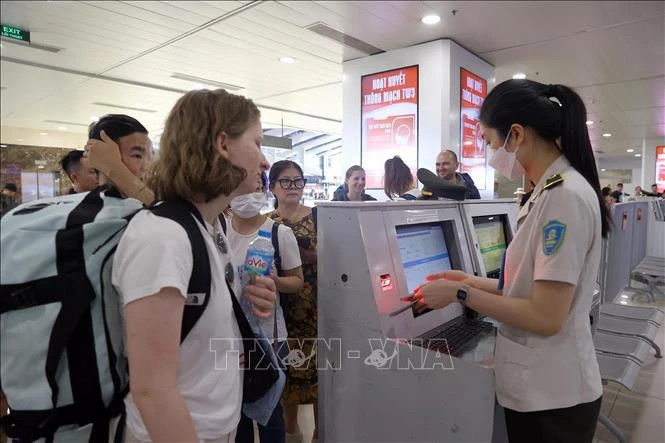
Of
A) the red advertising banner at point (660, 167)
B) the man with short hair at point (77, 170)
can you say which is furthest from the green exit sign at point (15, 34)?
the red advertising banner at point (660, 167)

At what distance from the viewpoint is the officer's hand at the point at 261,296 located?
1.23 metres

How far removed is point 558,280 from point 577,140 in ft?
1.40

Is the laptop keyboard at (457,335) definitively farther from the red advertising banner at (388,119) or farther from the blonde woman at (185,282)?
the red advertising banner at (388,119)

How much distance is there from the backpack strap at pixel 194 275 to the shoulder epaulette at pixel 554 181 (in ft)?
2.96

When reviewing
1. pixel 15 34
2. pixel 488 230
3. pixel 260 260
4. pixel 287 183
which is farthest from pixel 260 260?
pixel 15 34

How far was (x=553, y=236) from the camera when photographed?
1113 millimetres

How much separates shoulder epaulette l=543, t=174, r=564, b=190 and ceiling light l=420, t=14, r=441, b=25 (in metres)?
3.84

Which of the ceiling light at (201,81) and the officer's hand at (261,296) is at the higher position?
the ceiling light at (201,81)

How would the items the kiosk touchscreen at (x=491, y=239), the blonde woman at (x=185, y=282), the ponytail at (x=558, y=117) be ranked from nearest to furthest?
the blonde woman at (x=185, y=282), the ponytail at (x=558, y=117), the kiosk touchscreen at (x=491, y=239)

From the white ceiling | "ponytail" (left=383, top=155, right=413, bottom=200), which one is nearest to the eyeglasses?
"ponytail" (left=383, top=155, right=413, bottom=200)

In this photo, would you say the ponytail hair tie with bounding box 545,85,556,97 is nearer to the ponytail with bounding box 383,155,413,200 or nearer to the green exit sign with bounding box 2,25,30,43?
the ponytail with bounding box 383,155,413,200

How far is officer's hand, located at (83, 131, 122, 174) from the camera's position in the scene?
127 centimetres

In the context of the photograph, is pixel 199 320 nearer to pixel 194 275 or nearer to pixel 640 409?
pixel 194 275

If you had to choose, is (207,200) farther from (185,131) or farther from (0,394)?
(0,394)
